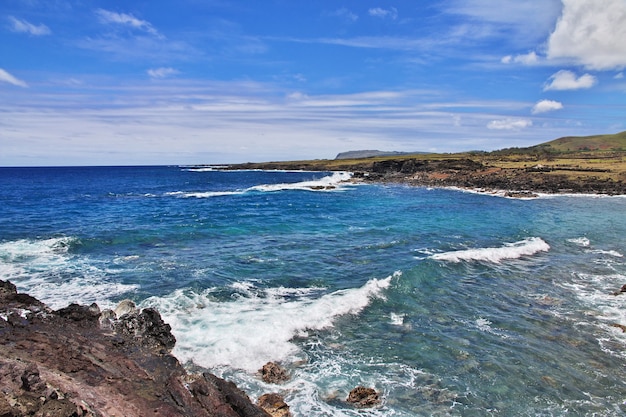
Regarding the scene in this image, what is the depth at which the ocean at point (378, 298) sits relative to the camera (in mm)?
11703

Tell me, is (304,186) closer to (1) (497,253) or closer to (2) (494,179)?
(2) (494,179)

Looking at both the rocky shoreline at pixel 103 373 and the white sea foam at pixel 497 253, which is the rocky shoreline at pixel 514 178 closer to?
the white sea foam at pixel 497 253

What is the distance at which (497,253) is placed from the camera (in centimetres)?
2667

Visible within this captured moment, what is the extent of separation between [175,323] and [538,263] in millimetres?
21676

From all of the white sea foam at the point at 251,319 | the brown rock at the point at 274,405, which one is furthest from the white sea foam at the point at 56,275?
the brown rock at the point at 274,405

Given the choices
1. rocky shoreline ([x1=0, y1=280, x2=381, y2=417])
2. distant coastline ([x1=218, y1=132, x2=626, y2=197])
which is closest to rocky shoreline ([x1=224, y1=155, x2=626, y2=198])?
distant coastline ([x1=218, y1=132, x2=626, y2=197])

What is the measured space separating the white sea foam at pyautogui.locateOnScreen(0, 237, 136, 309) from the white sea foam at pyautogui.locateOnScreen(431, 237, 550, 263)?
19.1 meters

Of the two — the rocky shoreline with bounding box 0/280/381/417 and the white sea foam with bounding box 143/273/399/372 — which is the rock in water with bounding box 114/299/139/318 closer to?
the rocky shoreline with bounding box 0/280/381/417

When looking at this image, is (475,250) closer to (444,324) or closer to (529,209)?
(444,324)

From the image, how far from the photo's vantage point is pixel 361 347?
14.0m

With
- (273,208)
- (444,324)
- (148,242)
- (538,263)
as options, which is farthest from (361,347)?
(273,208)

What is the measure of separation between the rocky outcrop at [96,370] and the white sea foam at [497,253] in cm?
1864

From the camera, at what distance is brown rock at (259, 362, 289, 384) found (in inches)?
468

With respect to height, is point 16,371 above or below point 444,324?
above
